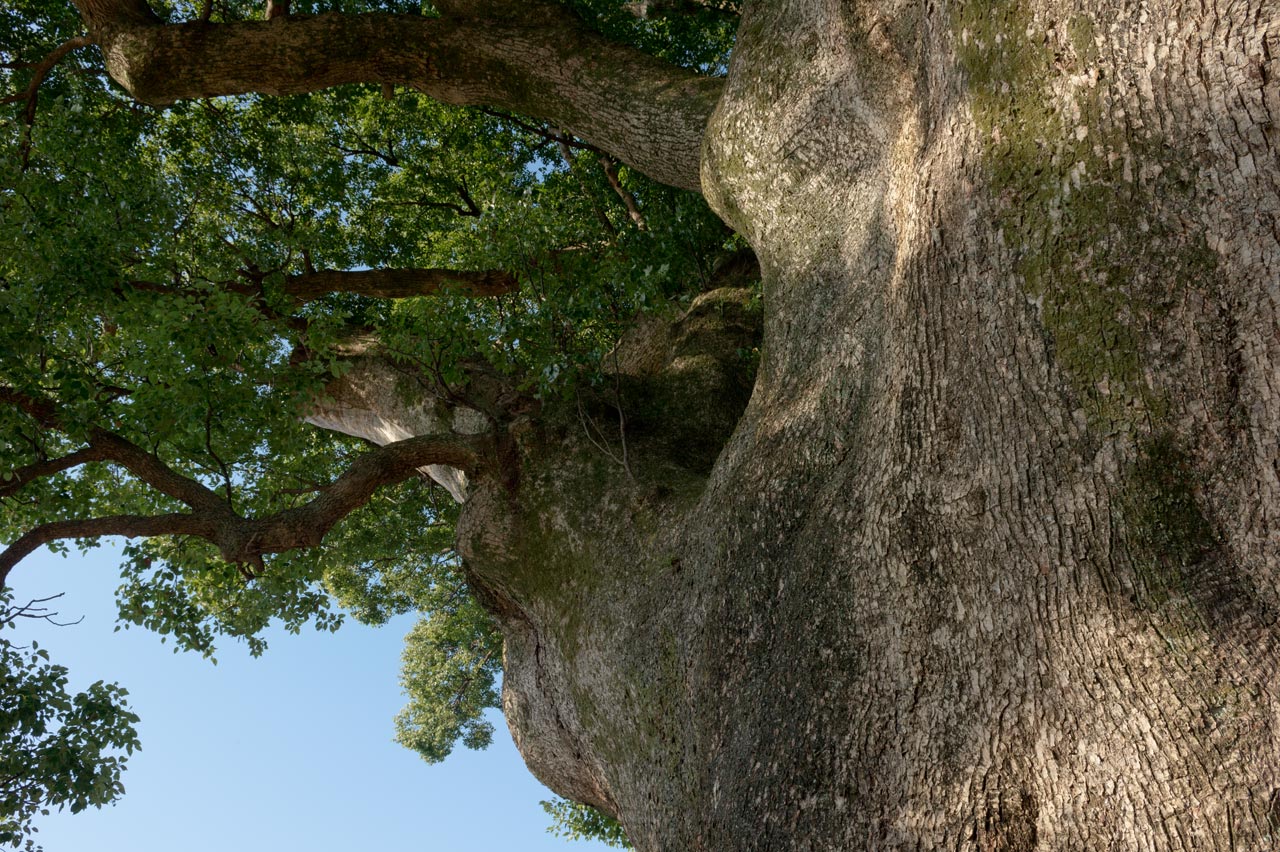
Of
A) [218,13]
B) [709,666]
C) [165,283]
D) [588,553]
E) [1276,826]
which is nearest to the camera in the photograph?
[1276,826]

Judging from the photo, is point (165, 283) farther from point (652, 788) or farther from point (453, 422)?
point (652, 788)

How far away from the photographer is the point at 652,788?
4113mm

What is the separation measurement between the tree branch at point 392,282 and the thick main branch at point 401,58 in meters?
2.43

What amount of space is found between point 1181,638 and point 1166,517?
1.12 ft

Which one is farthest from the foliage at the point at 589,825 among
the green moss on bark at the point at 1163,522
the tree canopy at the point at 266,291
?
the green moss on bark at the point at 1163,522

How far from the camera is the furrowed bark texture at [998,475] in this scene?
2545 millimetres

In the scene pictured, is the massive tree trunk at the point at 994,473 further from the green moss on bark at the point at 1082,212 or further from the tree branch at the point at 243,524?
the tree branch at the point at 243,524

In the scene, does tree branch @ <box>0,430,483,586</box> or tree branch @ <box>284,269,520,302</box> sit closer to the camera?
tree branch @ <box>0,430,483,586</box>

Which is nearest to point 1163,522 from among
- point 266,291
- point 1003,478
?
point 1003,478

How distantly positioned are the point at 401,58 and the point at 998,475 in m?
5.40

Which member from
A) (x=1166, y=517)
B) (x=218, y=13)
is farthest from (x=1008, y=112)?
→ (x=218, y=13)

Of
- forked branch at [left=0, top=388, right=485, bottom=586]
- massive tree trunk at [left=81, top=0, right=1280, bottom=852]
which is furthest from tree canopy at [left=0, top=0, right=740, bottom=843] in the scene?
massive tree trunk at [left=81, top=0, right=1280, bottom=852]

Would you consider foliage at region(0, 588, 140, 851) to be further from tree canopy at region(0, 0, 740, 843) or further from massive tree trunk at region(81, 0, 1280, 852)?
massive tree trunk at region(81, 0, 1280, 852)

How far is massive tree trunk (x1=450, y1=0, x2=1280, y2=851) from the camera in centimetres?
254
